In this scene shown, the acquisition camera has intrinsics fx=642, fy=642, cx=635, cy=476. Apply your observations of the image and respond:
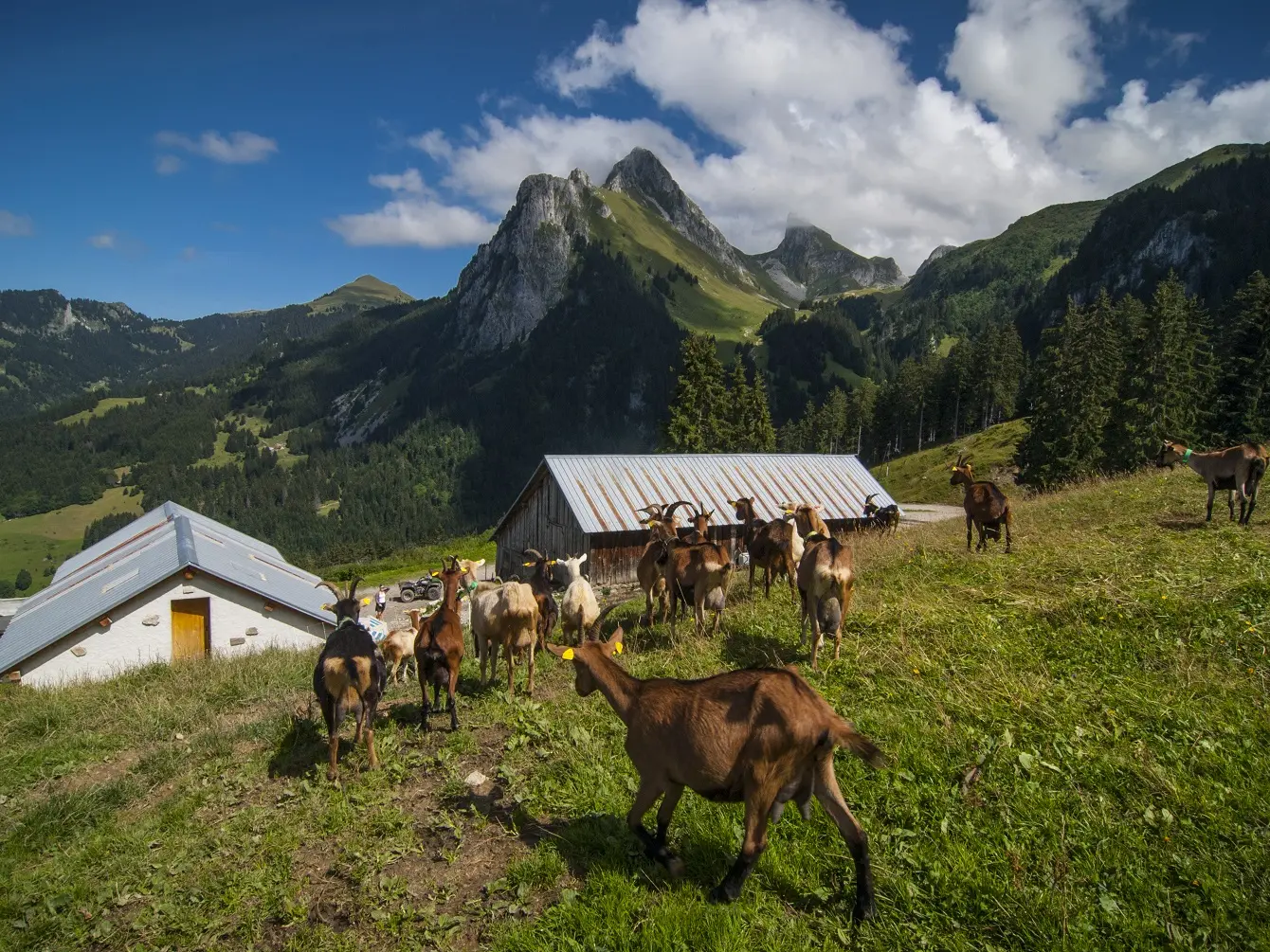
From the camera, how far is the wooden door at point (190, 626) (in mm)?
26250

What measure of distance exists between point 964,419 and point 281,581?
Answer: 101286 millimetres

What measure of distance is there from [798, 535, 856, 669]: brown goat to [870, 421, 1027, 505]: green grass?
63.2 meters

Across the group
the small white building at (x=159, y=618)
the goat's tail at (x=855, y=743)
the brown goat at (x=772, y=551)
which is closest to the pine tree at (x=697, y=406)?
the small white building at (x=159, y=618)

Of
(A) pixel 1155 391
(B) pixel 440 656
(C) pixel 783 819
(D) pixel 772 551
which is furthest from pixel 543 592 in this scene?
(A) pixel 1155 391

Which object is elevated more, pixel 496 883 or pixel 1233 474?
pixel 1233 474

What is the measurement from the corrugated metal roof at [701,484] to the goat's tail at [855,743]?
80.3 feet

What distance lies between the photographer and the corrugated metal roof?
1216 inches

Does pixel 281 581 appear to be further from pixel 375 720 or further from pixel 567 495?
pixel 375 720

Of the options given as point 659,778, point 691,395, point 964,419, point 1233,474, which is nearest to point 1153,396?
point 691,395

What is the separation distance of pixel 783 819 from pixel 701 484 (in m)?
26.9

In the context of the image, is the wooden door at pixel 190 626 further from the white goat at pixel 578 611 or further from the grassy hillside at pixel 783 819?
the white goat at pixel 578 611

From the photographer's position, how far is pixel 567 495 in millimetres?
30734

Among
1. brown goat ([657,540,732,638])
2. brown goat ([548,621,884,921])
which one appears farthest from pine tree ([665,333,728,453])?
brown goat ([548,621,884,921])

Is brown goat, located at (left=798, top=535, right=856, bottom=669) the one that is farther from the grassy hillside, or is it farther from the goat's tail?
the goat's tail
